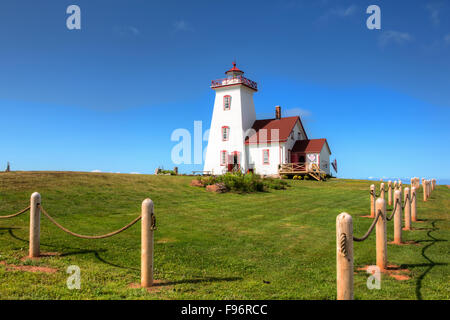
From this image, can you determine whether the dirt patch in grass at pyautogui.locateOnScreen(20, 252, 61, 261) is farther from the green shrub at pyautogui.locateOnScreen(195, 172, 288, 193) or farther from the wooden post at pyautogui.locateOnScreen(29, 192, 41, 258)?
the green shrub at pyautogui.locateOnScreen(195, 172, 288, 193)

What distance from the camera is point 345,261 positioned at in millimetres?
4324

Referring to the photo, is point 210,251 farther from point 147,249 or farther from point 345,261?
point 345,261

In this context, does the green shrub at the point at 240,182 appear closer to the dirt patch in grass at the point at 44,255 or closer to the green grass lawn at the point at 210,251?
the green grass lawn at the point at 210,251

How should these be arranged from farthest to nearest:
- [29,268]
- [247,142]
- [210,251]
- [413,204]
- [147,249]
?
[247,142] → [413,204] → [210,251] → [29,268] → [147,249]

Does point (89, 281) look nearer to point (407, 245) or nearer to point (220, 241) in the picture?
point (220, 241)

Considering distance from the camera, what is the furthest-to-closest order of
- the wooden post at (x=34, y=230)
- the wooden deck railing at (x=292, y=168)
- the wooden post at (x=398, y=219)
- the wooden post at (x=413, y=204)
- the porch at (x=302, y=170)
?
the wooden deck railing at (x=292, y=168) < the porch at (x=302, y=170) < the wooden post at (x=413, y=204) < the wooden post at (x=398, y=219) < the wooden post at (x=34, y=230)

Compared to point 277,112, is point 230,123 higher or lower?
lower

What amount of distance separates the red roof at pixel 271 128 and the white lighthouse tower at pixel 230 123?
127cm

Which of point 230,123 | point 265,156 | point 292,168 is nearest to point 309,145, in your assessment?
point 292,168

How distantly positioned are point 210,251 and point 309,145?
114 ft

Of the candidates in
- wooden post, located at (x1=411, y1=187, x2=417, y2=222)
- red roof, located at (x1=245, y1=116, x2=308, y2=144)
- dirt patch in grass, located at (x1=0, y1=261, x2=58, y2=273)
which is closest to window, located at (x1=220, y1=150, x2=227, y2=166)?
red roof, located at (x1=245, y1=116, x2=308, y2=144)

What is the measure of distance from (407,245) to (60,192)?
45.7 ft

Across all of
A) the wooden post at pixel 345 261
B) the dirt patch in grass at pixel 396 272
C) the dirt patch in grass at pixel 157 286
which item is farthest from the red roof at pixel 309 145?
the wooden post at pixel 345 261

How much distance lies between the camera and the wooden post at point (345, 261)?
14.1 ft
